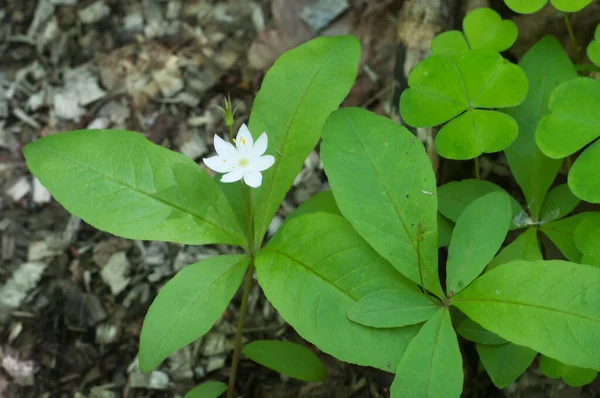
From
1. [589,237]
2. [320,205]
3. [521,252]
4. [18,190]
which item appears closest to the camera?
[589,237]

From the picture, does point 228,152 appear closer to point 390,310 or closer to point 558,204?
point 390,310

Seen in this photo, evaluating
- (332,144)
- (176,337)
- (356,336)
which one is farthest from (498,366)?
(176,337)

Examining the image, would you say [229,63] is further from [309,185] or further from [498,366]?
[498,366]

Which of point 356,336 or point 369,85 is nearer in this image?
point 356,336

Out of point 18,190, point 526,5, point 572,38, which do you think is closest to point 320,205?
point 526,5

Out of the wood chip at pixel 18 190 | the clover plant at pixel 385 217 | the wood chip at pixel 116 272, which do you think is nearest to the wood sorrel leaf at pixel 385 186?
the clover plant at pixel 385 217

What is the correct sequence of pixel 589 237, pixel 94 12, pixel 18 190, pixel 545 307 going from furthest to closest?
pixel 94 12 → pixel 18 190 → pixel 589 237 → pixel 545 307

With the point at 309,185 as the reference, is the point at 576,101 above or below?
above
